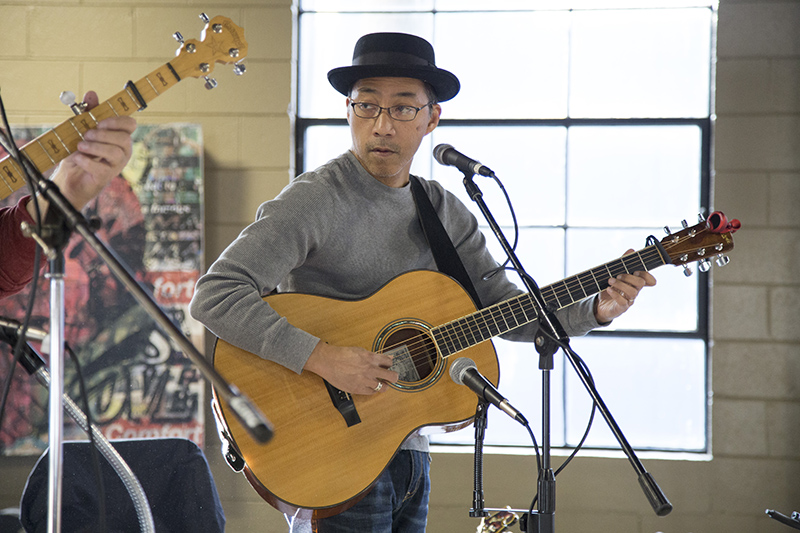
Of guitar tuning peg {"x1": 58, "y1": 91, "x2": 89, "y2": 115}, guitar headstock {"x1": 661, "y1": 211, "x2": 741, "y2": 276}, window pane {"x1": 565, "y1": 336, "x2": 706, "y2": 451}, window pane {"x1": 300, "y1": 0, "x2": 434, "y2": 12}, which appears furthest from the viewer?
window pane {"x1": 300, "y1": 0, "x2": 434, "y2": 12}

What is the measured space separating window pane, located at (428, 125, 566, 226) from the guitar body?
1.32 m

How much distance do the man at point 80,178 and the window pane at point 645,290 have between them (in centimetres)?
218

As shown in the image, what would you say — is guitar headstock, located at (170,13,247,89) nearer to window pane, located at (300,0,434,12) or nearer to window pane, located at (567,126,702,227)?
window pane, located at (300,0,434,12)

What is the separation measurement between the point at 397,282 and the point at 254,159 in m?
1.39

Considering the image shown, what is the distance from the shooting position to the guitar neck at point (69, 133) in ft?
3.81

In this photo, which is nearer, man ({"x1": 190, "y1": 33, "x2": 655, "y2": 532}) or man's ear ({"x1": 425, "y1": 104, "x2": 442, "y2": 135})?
man ({"x1": 190, "y1": 33, "x2": 655, "y2": 532})

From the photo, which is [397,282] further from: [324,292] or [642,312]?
[642,312]

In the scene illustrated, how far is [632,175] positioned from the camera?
9.64 ft

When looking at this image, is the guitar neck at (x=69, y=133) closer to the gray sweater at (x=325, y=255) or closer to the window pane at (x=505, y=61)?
the gray sweater at (x=325, y=255)

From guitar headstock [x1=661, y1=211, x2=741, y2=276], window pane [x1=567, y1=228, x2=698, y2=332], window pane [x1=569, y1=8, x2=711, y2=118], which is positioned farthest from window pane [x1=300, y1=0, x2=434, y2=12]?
guitar headstock [x1=661, y1=211, x2=741, y2=276]

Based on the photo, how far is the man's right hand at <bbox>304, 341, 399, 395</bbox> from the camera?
60.3 inches

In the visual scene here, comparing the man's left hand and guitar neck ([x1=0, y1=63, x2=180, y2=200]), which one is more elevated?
guitar neck ([x1=0, y1=63, x2=180, y2=200])

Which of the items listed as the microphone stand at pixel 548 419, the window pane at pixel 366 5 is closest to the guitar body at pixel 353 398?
the microphone stand at pixel 548 419

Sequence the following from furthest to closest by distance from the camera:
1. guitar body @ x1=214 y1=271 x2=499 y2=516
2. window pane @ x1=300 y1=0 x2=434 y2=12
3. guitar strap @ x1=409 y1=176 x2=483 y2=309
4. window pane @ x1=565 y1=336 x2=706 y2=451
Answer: window pane @ x1=300 y1=0 x2=434 y2=12, window pane @ x1=565 y1=336 x2=706 y2=451, guitar strap @ x1=409 y1=176 x2=483 y2=309, guitar body @ x1=214 y1=271 x2=499 y2=516
